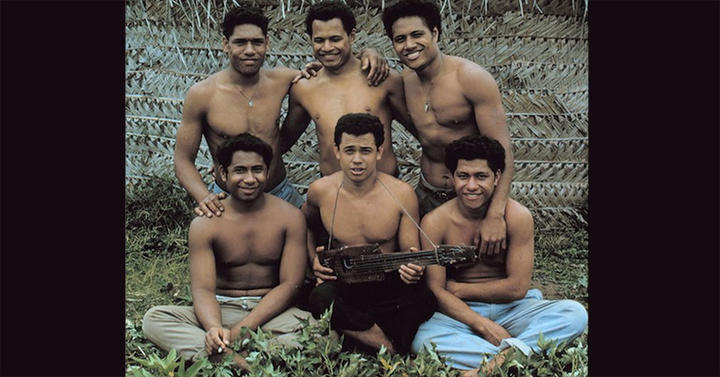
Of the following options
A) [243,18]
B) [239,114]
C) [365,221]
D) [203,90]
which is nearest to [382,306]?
[365,221]

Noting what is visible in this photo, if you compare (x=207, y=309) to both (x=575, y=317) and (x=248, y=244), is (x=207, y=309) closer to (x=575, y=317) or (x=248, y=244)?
(x=248, y=244)

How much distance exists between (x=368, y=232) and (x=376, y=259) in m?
0.22

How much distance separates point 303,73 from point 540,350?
192 centimetres

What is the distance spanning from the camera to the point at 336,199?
4.00 metres

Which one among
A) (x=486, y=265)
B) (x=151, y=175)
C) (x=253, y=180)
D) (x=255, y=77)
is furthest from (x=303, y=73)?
(x=151, y=175)

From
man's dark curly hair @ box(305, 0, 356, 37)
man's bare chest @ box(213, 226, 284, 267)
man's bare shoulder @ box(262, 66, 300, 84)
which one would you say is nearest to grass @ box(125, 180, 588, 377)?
man's bare chest @ box(213, 226, 284, 267)

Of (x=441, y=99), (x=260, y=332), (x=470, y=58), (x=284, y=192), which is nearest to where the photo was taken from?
(x=260, y=332)

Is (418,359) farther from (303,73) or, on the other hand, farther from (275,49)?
(275,49)

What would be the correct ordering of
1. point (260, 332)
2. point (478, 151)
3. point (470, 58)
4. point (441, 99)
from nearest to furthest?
point (260, 332)
point (478, 151)
point (441, 99)
point (470, 58)

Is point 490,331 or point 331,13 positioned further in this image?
point 331,13

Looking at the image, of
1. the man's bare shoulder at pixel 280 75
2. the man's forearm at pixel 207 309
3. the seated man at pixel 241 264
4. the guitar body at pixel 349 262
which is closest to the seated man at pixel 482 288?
the guitar body at pixel 349 262

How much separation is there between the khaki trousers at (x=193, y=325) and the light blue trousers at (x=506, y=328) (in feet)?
2.00

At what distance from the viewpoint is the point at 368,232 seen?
3.97 m

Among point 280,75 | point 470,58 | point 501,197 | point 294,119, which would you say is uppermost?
point 470,58
